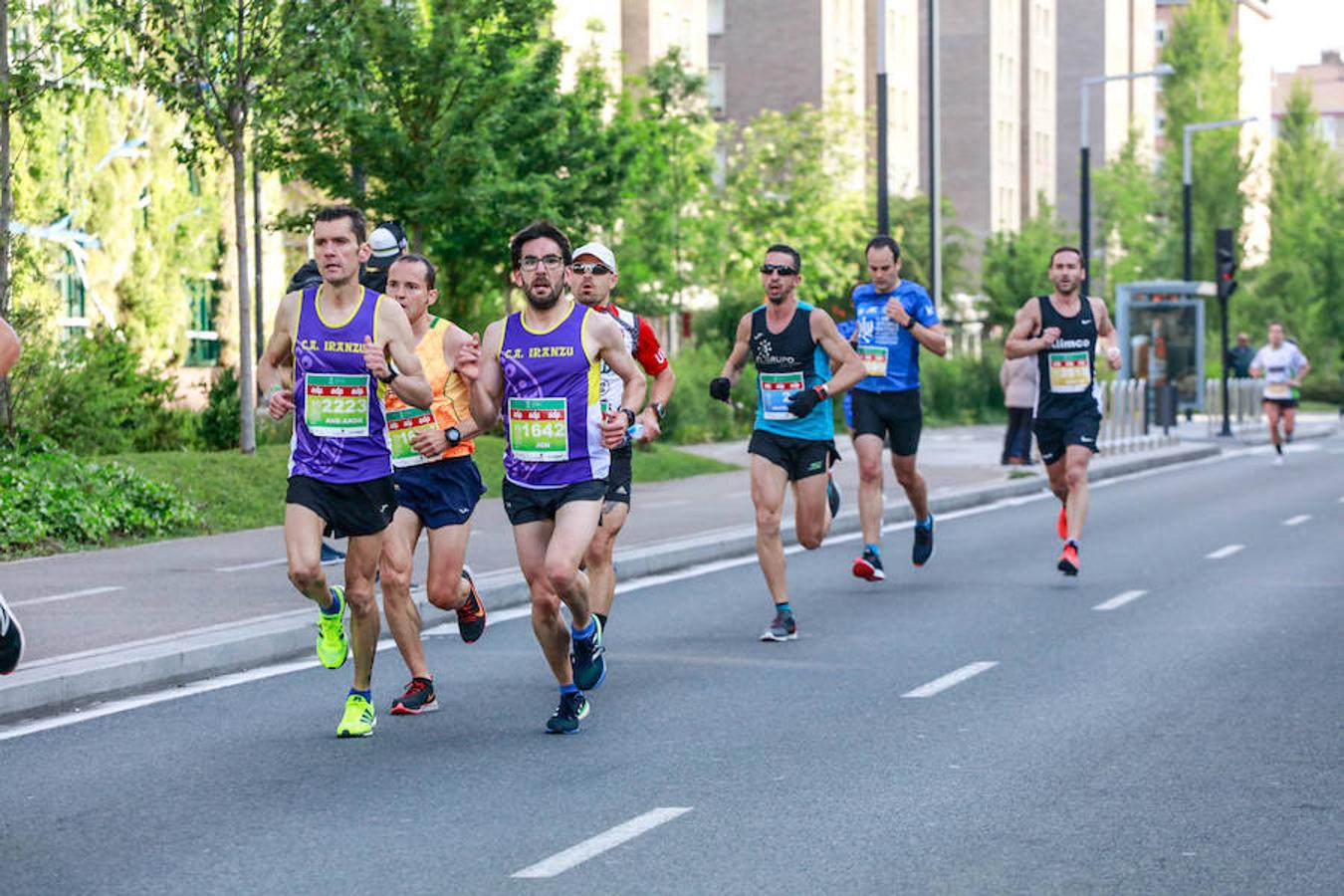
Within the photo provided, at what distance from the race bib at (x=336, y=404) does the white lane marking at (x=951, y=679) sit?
2817 mm

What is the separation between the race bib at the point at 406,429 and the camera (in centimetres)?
1018

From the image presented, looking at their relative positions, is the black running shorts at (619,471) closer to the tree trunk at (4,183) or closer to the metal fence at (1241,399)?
the tree trunk at (4,183)

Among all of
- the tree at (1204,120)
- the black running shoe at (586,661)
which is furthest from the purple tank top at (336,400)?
the tree at (1204,120)

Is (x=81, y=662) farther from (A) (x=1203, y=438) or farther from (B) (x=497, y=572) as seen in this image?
(A) (x=1203, y=438)

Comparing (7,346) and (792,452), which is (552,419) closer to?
(7,346)

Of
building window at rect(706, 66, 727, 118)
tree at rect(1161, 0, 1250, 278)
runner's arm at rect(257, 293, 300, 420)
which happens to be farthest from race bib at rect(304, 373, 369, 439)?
building window at rect(706, 66, 727, 118)

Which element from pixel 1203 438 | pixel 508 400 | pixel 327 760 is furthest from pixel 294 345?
pixel 1203 438

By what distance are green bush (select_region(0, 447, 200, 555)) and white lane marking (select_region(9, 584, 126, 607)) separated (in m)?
2.57

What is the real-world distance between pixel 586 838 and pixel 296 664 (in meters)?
4.80

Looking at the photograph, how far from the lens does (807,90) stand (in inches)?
3017

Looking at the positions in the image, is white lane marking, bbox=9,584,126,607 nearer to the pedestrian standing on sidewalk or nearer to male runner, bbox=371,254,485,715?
male runner, bbox=371,254,485,715

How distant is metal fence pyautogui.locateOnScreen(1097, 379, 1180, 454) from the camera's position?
116 ft

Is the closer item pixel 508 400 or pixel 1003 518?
pixel 508 400

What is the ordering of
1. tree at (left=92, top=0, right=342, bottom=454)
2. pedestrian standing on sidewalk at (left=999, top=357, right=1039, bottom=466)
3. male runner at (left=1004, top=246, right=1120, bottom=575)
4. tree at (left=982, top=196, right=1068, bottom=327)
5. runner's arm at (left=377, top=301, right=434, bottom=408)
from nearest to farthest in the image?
runner's arm at (left=377, top=301, right=434, bottom=408) < male runner at (left=1004, top=246, right=1120, bottom=575) < tree at (left=92, top=0, right=342, bottom=454) < pedestrian standing on sidewalk at (left=999, top=357, right=1039, bottom=466) < tree at (left=982, top=196, right=1068, bottom=327)
